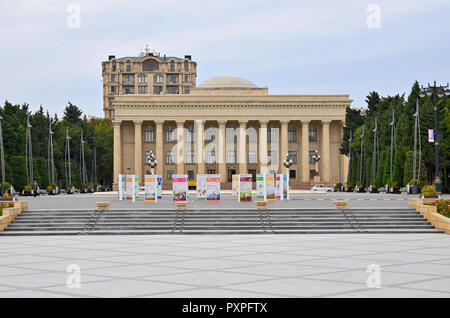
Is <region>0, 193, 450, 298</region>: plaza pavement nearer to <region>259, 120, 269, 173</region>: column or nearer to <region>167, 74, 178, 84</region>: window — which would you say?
<region>259, 120, 269, 173</region>: column

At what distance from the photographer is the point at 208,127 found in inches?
4577

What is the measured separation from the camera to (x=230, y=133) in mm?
116062

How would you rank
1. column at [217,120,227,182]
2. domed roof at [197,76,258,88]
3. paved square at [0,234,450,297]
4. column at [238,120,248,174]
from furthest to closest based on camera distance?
domed roof at [197,76,258,88]
column at [238,120,248,174]
column at [217,120,227,182]
paved square at [0,234,450,297]

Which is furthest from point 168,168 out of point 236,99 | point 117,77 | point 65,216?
point 65,216

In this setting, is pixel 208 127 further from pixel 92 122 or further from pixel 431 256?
pixel 431 256

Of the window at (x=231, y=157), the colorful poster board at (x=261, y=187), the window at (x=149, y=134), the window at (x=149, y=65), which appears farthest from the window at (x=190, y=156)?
the colorful poster board at (x=261, y=187)

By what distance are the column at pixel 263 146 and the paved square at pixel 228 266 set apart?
87.2 meters

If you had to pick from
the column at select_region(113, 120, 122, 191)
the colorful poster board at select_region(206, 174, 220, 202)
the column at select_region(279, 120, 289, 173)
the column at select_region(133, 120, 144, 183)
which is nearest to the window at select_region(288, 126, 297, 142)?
the column at select_region(279, 120, 289, 173)

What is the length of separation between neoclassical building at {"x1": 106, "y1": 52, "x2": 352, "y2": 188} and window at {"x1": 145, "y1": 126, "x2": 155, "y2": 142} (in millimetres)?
176

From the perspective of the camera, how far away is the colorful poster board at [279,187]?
4741 centimetres

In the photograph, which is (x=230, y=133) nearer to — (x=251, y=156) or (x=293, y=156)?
(x=251, y=156)

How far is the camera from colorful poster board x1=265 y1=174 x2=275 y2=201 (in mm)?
43250

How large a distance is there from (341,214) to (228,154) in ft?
280

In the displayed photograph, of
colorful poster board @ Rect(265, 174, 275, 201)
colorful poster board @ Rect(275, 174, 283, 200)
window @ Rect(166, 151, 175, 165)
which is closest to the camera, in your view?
colorful poster board @ Rect(265, 174, 275, 201)
